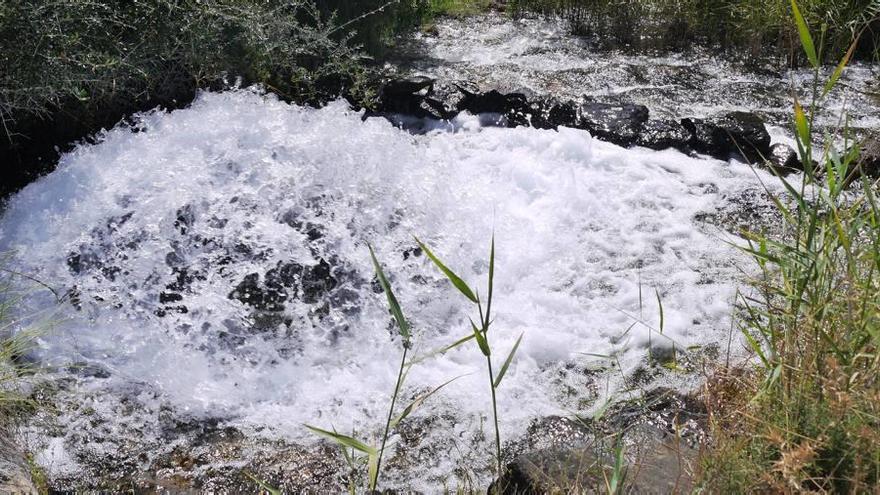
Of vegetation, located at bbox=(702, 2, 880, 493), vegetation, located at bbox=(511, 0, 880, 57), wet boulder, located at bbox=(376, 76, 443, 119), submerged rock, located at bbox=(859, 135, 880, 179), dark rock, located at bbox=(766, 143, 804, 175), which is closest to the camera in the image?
vegetation, located at bbox=(702, 2, 880, 493)

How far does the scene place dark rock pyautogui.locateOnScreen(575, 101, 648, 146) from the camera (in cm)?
565

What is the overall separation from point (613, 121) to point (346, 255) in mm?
2379

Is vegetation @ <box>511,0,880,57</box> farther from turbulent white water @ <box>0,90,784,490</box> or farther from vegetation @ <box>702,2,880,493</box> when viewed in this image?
vegetation @ <box>702,2,880,493</box>

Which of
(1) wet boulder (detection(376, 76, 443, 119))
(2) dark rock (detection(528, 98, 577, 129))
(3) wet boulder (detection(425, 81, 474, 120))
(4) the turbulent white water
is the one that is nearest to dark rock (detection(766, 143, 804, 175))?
(4) the turbulent white water

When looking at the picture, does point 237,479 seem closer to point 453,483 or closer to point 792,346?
point 453,483

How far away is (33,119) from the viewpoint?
16.9 ft

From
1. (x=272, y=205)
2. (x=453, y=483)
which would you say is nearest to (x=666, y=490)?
(x=453, y=483)

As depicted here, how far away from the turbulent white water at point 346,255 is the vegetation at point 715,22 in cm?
215

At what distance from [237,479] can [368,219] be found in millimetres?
1893

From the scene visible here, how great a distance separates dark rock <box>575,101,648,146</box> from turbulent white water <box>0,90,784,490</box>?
199mm

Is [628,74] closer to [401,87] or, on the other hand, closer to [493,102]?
[493,102]

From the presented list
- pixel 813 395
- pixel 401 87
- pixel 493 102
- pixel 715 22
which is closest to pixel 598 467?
pixel 813 395

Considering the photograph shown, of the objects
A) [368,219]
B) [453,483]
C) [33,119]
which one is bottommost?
[453,483]

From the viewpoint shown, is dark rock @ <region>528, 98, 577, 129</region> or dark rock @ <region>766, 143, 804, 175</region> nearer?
dark rock @ <region>766, 143, 804, 175</region>
